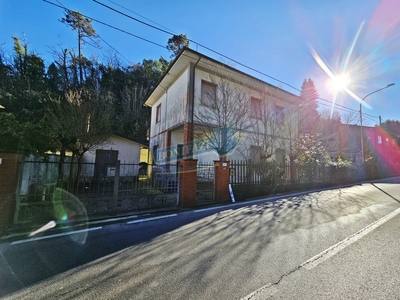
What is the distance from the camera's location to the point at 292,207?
639 centimetres

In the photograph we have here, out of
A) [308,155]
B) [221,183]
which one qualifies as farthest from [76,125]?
[308,155]

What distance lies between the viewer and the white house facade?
10164mm

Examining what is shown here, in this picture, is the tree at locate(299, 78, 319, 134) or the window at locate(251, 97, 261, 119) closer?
the window at locate(251, 97, 261, 119)

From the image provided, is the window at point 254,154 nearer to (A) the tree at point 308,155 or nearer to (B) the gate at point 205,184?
(A) the tree at point 308,155

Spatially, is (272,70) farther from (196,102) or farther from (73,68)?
(73,68)

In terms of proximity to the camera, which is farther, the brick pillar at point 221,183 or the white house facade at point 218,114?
the white house facade at point 218,114

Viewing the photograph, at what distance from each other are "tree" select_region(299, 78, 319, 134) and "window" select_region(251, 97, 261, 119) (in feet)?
17.0

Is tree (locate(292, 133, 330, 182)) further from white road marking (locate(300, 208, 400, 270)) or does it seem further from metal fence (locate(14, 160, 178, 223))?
metal fence (locate(14, 160, 178, 223))

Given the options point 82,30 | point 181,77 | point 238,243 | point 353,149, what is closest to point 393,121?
point 353,149

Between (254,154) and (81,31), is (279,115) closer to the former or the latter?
(254,154)

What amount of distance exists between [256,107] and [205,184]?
7471 mm

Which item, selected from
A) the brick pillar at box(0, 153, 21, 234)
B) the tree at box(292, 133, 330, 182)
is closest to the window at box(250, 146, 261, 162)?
the tree at box(292, 133, 330, 182)

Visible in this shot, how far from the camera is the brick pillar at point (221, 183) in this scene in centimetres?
741

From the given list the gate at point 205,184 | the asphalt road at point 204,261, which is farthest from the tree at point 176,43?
the asphalt road at point 204,261
